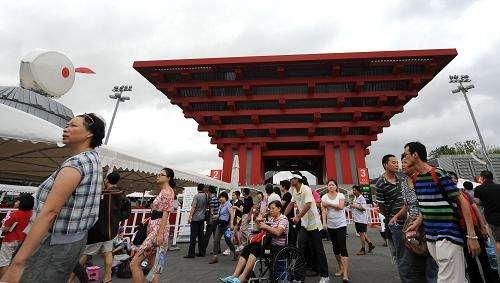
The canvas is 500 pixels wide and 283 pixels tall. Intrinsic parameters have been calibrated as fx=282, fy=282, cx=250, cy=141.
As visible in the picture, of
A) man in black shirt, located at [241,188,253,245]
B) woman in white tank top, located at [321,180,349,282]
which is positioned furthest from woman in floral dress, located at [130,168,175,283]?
man in black shirt, located at [241,188,253,245]

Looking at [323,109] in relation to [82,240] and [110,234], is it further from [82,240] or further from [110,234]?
[82,240]

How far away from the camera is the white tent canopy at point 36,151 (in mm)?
4164

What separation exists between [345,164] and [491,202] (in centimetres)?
1940

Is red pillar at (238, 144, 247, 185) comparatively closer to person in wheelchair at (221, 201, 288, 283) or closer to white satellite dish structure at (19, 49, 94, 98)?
white satellite dish structure at (19, 49, 94, 98)

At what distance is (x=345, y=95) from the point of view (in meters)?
23.3

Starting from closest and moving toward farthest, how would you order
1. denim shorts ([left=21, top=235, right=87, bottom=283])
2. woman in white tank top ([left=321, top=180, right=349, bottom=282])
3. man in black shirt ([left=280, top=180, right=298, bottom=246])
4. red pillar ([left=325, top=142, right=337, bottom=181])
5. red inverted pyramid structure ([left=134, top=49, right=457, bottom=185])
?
denim shorts ([left=21, top=235, right=87, bottom=283]) → woman in white tank top ([left=321, top=180, right=349, bottom=282]) → man in black shirt ([left=280, top=180, right=298, bottom=246]) → red inverted pyramid structure ([left=134, top=49, right=457, bottom=185]) → red pillar ([left=325, top=142, right=337, bottom=181])

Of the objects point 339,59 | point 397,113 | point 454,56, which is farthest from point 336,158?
point 454,56

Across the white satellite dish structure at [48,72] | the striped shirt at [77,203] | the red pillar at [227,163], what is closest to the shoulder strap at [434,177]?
the striped shirt at [77,203]

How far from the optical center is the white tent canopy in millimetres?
4164

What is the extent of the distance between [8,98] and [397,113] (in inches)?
1449

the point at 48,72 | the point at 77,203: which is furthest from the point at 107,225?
the point at 48,72

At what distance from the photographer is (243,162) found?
24.8m

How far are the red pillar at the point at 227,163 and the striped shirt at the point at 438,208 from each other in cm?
2231

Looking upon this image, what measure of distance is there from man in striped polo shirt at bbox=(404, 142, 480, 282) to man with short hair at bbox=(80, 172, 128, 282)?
3614 millimetres
